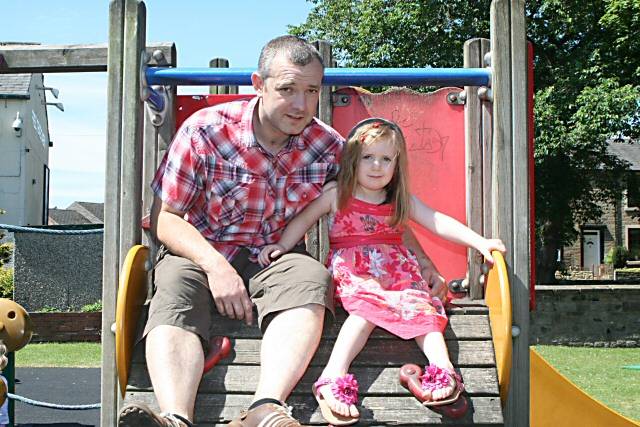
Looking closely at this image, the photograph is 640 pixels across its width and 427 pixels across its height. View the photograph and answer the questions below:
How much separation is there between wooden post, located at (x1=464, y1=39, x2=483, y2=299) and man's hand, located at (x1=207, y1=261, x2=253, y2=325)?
1304mm

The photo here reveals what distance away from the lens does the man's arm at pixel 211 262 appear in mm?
2715

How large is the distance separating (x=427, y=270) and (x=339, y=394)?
2.68 feet

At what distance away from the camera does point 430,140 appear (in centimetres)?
410

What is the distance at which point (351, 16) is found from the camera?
20.7 meters

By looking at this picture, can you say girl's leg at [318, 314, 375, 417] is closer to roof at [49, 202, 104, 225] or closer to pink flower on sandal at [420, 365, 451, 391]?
pink flower on sandal at [420, 365, 451, 391]

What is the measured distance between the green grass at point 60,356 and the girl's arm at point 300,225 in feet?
25.2

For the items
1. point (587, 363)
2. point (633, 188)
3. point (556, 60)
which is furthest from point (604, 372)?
point (633, 188)

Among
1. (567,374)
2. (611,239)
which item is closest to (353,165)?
(567,374)

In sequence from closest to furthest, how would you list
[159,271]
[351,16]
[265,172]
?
[159,271] → [265,172] → [351,16]


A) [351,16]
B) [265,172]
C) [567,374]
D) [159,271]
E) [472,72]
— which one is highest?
[351,16]

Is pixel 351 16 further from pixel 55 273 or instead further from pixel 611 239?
pixel 611 239

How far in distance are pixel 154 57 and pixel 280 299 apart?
5.64ft


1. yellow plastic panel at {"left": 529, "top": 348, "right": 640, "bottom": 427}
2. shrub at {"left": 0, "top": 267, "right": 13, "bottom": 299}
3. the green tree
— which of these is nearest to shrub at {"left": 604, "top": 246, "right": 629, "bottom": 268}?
the green tree

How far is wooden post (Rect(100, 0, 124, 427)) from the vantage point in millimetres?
2902
